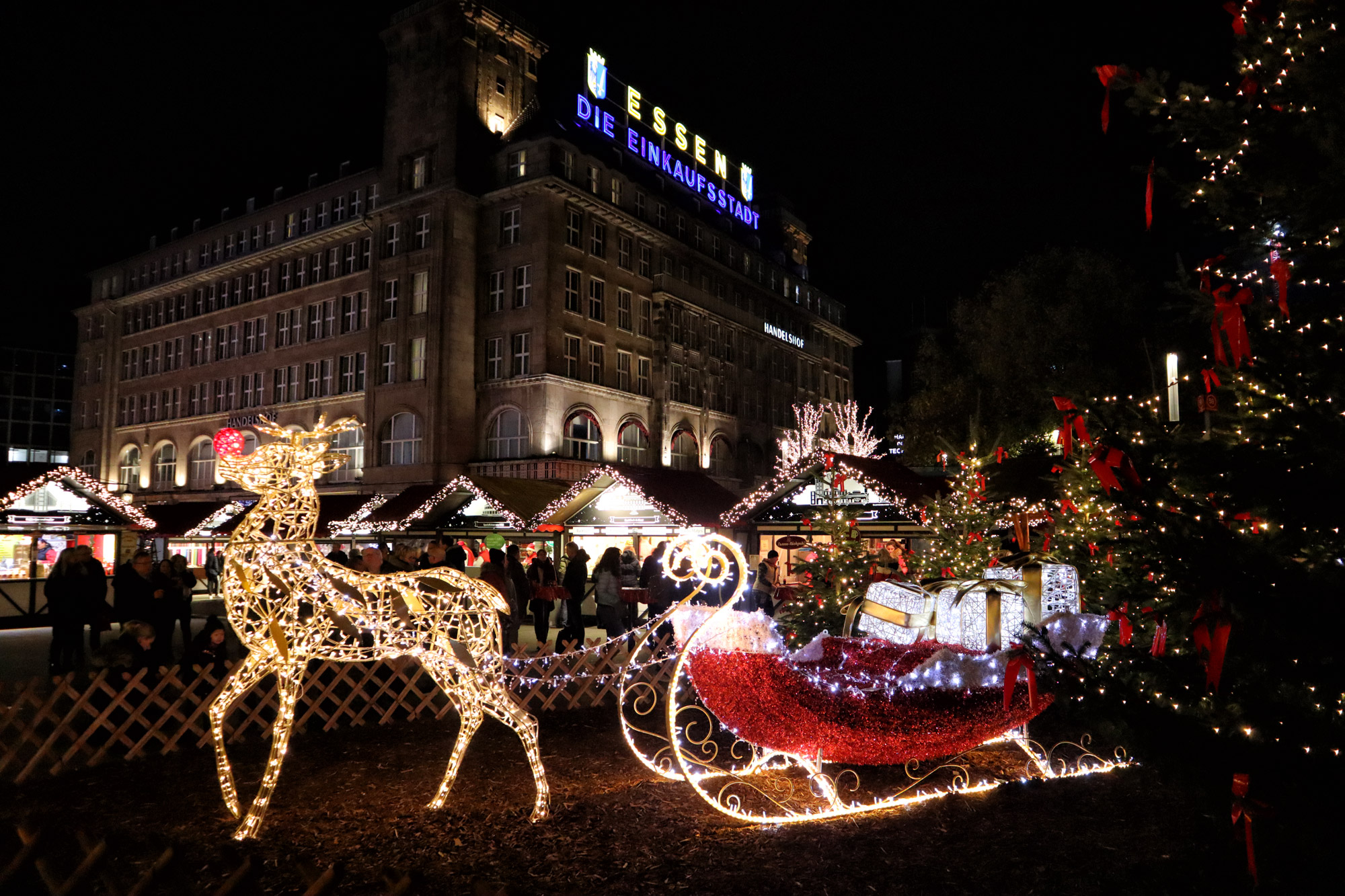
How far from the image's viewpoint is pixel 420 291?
129 ft

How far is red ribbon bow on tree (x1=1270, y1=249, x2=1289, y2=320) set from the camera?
3752mm

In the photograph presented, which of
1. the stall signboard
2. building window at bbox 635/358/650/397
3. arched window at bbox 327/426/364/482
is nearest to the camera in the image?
the stall signboard

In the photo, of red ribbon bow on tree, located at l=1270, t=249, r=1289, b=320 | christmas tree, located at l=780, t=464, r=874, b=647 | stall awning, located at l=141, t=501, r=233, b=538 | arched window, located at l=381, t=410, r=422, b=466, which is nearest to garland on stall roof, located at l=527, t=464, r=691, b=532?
christmas tree, located at l=780, t=464, r=874, b=647

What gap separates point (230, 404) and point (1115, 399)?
160 ft

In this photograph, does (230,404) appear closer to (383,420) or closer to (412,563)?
(383,420)

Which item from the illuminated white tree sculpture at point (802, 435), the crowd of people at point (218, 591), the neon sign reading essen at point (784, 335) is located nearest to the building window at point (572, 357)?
the illuminated white tree sculpture at point (802, 435)

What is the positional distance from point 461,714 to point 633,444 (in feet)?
122

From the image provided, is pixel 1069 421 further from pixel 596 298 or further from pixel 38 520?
pixel 596 298

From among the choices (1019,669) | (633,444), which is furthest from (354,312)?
(1019,669)

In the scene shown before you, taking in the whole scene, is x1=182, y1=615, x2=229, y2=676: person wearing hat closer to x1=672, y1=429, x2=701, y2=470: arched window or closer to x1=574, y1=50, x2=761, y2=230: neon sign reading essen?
x1=574, y1=50, x2=761, y2=230: neon sign reading essen

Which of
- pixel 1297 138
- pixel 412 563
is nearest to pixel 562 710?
pixel 412 563

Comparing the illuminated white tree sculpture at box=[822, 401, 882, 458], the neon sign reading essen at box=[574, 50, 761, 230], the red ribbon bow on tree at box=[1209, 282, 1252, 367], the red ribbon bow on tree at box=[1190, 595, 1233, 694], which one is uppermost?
the neon sign reading essen at box=[574, 50, 761, 230]

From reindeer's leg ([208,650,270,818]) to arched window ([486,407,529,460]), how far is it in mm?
32055

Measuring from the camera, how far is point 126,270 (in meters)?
53.3
